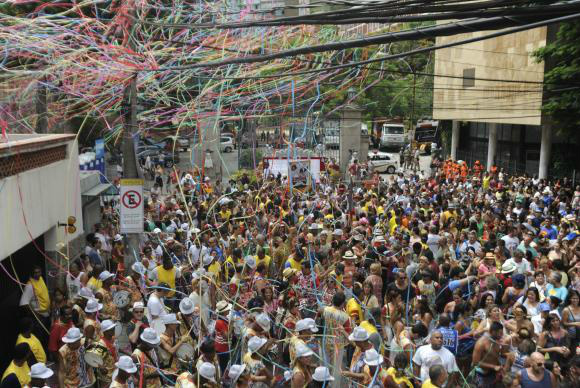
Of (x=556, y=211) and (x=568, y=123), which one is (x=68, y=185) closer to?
(x=556, y=211)

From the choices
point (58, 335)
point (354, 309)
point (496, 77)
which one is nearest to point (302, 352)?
point (354, 309)

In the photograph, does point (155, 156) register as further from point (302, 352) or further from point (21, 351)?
A: point (302, 352)

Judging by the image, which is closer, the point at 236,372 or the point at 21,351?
the point at 236,372

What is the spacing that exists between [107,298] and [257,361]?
286cm

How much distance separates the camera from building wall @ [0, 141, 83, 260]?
8.25 meters

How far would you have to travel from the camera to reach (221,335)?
7359mm

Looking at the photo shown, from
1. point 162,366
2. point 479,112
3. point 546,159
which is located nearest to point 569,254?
point 162,366

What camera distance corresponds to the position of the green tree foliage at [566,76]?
2048cm

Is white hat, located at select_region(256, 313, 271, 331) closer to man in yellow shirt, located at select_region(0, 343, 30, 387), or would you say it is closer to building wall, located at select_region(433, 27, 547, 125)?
man in yellow shirt, located at select_region(0, 343, 30, 387)

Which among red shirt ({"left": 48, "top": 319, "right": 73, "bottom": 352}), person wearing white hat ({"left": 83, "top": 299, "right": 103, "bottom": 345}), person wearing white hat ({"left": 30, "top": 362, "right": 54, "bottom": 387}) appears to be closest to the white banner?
person wearing white hat ({"left": 83, "top": 299, "right": 103, "bottom": 345})

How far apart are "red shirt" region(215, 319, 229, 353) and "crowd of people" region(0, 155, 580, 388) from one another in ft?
0.06

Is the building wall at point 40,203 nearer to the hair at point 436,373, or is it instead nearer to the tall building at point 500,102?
the hair at point 436,373

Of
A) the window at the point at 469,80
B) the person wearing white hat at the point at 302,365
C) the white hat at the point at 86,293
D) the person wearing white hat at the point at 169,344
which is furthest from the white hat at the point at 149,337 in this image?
the window at the point at 469,80

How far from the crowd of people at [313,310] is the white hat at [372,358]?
1 centimetres
